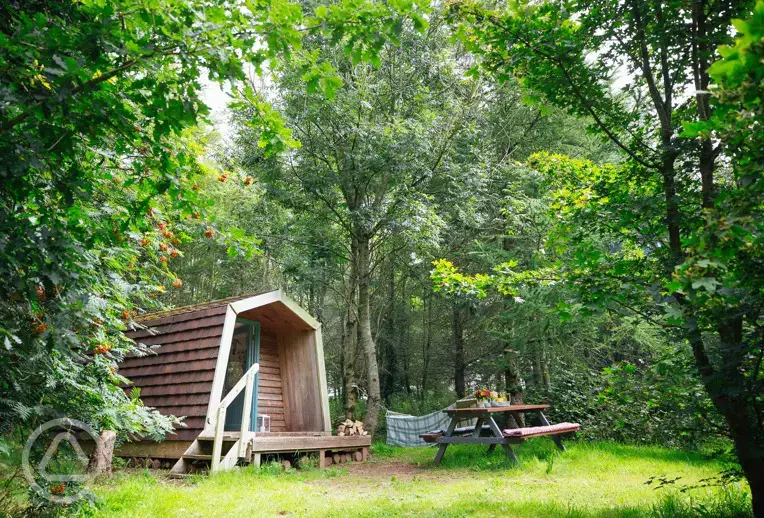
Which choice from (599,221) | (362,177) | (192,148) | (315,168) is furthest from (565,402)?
(192,148)

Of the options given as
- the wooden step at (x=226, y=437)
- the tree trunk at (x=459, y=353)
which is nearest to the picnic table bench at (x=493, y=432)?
the wooden step at (x=226, y=437)

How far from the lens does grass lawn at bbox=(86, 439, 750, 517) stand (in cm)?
381

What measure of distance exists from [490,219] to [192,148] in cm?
935

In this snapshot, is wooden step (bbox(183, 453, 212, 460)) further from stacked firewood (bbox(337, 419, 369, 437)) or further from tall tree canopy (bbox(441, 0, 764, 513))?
tall tree canopy (bbox(441, 0, 764, 513))

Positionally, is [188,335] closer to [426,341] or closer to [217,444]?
[217,444]

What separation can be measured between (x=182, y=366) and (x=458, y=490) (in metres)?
4.67

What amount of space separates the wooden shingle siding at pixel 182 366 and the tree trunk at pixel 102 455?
158 centimetres

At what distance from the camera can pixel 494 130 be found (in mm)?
12688

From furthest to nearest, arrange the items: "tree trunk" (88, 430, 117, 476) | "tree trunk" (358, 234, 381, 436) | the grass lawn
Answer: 1. "tree trunk" (358, 234, 381, 436)
2. "tree trunk" (88, 430, 117, 476)
3. the grass lawn

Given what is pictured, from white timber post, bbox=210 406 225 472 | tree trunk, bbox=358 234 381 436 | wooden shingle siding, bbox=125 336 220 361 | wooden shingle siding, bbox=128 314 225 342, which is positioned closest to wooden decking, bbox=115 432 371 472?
white timber post, bbox=210 406 225 472

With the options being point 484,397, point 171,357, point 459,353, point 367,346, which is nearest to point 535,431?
point 484,397

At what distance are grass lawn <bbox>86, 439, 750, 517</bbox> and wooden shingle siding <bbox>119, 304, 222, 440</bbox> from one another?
1295 mm

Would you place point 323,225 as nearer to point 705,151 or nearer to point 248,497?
point 248,497

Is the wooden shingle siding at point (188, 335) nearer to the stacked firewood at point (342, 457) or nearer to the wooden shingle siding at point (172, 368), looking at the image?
the wooden shingle siding at point (172, 368)
